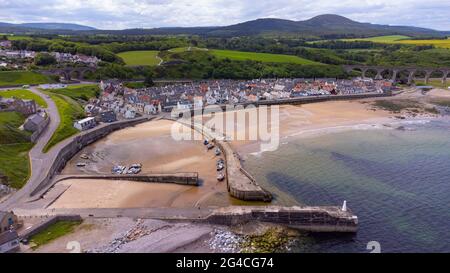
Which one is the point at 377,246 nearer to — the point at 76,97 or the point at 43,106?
the point at 43,106

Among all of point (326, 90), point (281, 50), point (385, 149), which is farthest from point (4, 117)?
point (281, 50)

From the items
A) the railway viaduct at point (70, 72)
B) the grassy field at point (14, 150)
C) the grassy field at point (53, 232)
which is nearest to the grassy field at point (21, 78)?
the railway viaduct at point (70, 72)

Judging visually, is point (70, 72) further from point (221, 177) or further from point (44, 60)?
point (221, 177)

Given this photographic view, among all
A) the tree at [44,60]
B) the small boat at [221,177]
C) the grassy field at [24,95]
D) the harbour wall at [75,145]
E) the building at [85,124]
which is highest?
the tree at [44,60]

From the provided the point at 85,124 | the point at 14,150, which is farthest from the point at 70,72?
the point at 14,150

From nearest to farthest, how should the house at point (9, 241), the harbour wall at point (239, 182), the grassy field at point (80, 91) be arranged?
the house at point (9, 241)
the harbour wall at point (239, 182)
the grassy field at point (80, 91)

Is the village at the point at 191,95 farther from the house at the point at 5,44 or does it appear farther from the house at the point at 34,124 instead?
the house at the point at 5,44
